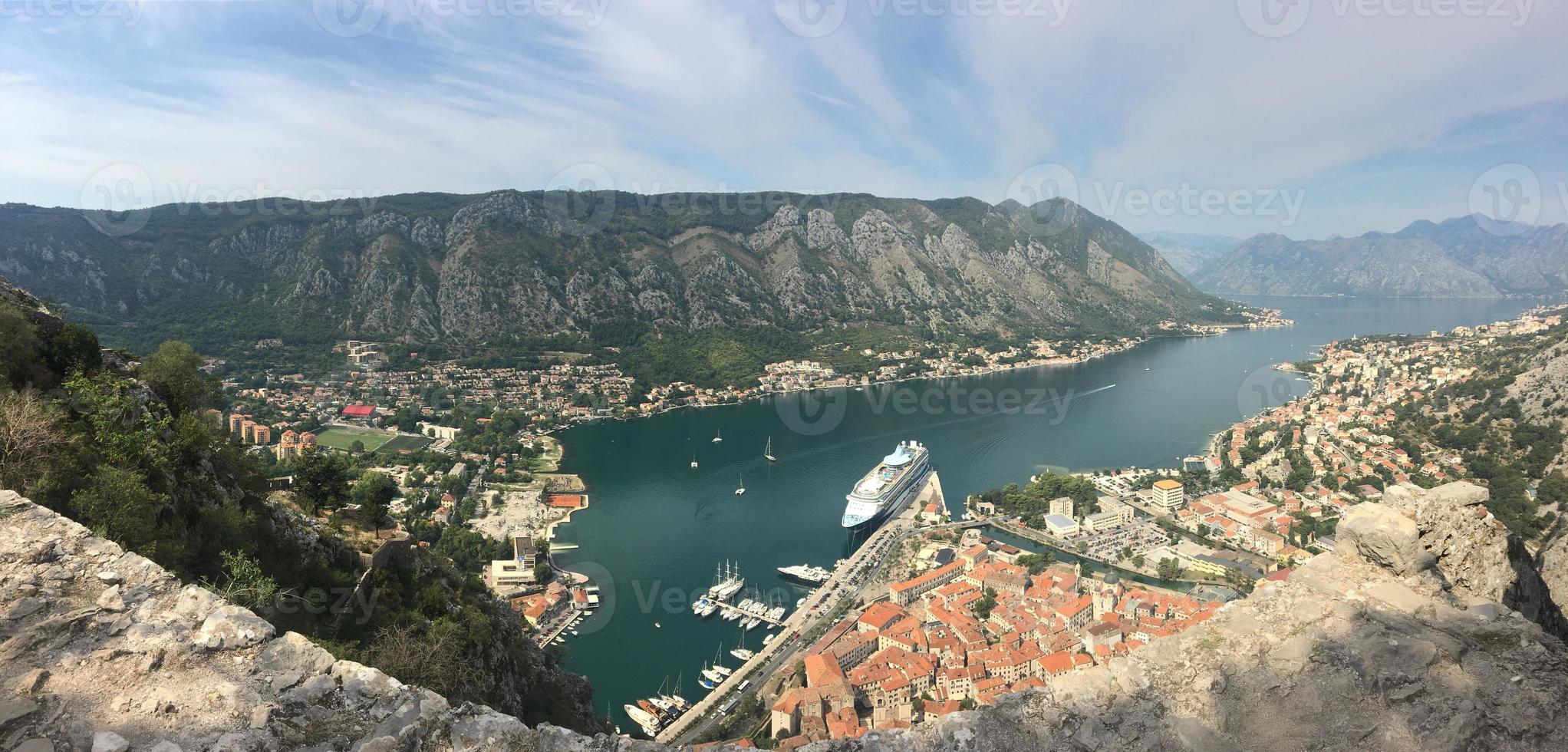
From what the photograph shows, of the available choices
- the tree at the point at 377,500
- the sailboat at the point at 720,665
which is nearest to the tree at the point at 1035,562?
the sailboat at the point at 720,665

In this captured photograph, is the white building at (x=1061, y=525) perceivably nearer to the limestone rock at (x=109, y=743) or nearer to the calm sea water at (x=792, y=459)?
the calm sea water at (x=792, y=459)

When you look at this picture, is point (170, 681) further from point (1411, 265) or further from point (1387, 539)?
point (1411, 265)

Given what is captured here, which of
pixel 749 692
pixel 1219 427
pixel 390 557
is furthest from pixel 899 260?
pixel 390 557

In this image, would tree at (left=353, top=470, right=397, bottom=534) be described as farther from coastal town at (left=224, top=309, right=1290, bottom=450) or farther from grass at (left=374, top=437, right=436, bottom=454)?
coastal town at (left=224, top=309, right=1290, bottom=450)

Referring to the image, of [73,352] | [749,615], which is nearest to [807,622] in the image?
[749,615]

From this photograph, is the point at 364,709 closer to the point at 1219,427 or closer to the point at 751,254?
the point at 1219,427
